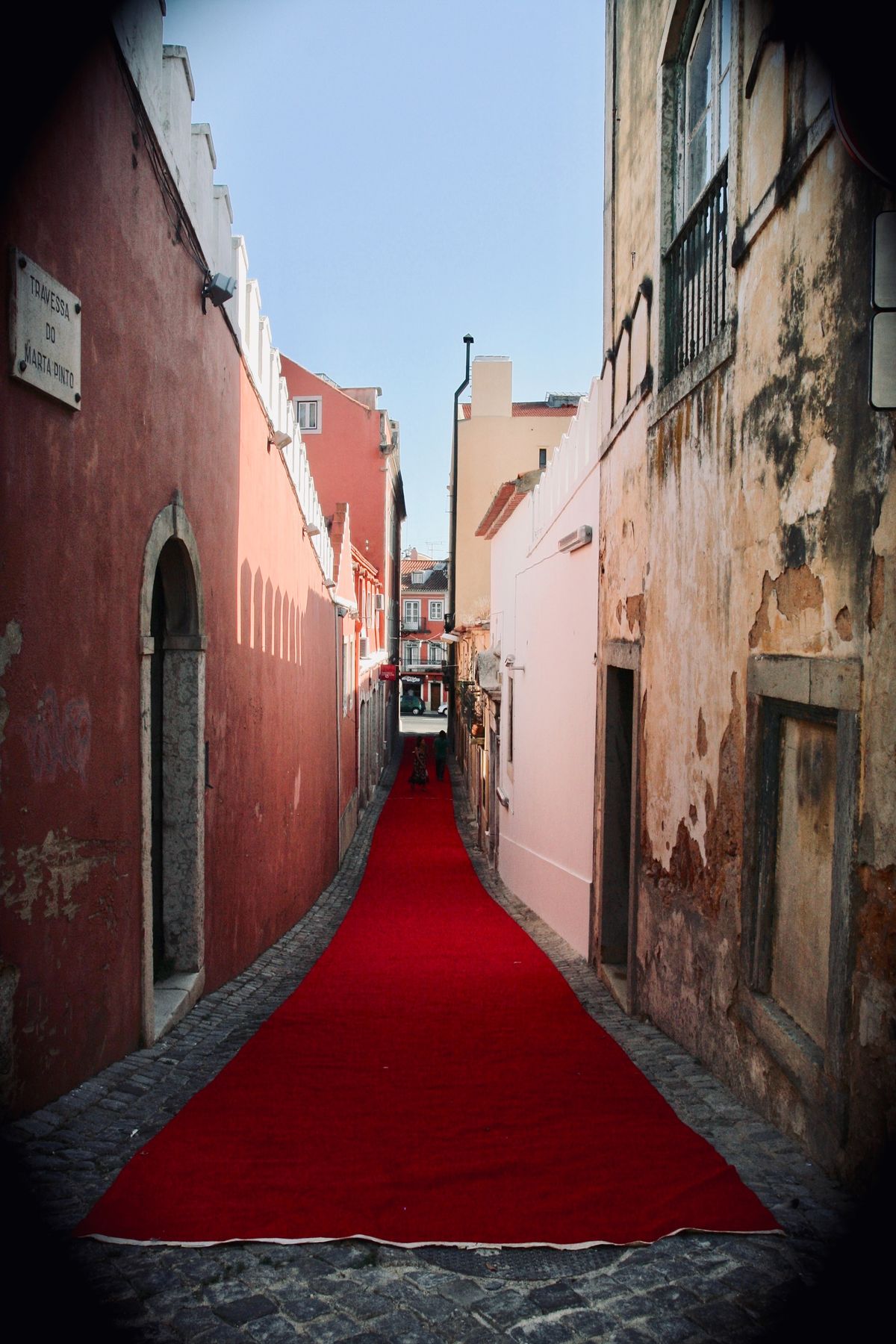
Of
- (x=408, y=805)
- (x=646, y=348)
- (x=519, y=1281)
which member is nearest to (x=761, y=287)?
(x=646, y=348)

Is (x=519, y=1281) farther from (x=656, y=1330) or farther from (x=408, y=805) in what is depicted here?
(x=408, y=805)

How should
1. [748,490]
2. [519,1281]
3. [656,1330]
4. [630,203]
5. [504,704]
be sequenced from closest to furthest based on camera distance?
[656,1330] < [519,1281] < [748,490] < [630,203] < [504,704]

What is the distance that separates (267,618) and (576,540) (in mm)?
2971

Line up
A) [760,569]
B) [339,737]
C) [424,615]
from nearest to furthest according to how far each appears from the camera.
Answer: [760,569], [339,737], [424,615]

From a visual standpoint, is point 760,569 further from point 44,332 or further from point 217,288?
point 217,288

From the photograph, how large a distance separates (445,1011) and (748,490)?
3740mm

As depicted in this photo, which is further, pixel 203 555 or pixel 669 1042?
pixel 203 555

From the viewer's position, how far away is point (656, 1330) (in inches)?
99.7

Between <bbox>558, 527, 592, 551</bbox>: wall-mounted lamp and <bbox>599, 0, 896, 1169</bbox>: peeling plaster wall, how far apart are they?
5.79ft

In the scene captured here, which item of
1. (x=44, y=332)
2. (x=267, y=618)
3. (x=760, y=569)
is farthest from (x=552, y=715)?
(x=44, y=332)

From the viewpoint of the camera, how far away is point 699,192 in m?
6.12

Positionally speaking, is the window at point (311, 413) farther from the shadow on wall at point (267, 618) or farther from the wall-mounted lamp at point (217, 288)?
the wall-mounted lamp at point (217, 288)

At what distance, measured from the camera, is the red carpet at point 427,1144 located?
118 inches

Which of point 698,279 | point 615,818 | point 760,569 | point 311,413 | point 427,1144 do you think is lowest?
point 427,1144
